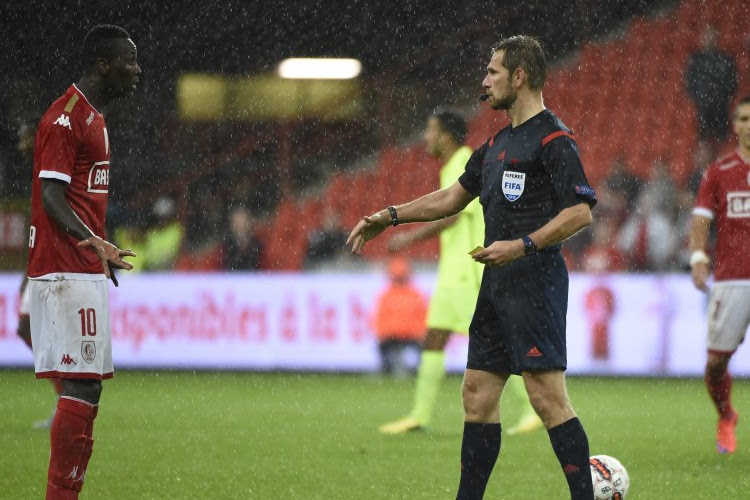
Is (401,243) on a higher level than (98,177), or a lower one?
lower

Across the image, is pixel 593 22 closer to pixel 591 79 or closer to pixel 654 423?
pixel 591 79

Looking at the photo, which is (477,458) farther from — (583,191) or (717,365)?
(717,365)

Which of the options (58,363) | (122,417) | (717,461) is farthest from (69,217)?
(122,417)

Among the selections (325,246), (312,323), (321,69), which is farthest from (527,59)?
(321,69)

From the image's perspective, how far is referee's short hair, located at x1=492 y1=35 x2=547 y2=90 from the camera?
4.30 meters

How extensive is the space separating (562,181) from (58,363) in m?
1.84

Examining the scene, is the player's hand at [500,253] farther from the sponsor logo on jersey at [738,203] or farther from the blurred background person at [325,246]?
the blurred background person at [325,246]

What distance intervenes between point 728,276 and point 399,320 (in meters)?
5.11

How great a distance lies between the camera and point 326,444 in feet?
23.1

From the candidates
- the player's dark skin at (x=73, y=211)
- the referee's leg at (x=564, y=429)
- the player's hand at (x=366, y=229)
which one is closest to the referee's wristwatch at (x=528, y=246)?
the referee's leg at (x=564, y=429)

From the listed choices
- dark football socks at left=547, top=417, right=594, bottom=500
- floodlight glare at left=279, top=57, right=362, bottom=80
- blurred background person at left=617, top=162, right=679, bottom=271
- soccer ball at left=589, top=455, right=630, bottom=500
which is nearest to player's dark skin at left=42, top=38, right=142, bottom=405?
dark football socks at left=547, top=417, right=594, bottom=500

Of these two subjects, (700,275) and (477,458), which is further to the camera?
(700,275)

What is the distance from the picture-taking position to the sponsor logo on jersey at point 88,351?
14.0 ft

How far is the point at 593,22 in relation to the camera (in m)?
18.5
